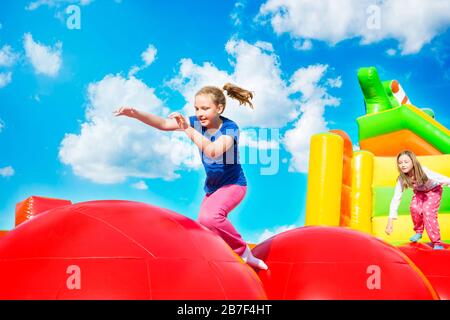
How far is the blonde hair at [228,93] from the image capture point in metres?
3.55

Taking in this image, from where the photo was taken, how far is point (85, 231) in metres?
2.18

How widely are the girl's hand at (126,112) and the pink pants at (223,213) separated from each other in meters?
0.76

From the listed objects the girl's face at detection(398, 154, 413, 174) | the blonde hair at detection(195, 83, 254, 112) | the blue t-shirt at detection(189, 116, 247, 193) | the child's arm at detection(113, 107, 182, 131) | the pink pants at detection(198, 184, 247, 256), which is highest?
the girl's face at detection(398, 154, 413, 174)

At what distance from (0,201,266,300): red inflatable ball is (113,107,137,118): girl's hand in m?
0.83

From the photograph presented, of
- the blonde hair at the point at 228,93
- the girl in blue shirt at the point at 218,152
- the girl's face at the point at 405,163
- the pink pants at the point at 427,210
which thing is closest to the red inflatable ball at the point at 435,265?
the pink pants at the point at 427,210

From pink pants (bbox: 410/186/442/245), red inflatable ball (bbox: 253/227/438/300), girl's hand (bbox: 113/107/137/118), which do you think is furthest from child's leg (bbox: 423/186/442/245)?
girl's hand (bbox: 113/107/137/118)

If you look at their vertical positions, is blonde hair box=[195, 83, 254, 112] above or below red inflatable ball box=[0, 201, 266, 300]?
above

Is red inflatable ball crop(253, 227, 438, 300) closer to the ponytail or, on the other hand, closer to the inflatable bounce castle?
the inflatable bounce castle

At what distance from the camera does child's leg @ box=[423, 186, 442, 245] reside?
582 centimetres

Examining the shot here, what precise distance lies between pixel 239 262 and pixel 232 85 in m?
1.57

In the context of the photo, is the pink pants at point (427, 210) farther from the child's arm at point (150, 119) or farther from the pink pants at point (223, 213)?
the child's arm at point (150, 119)

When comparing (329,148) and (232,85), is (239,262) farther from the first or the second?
(329,148)

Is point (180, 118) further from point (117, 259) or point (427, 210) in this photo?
point (427, 210)
